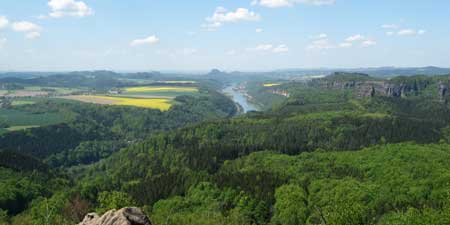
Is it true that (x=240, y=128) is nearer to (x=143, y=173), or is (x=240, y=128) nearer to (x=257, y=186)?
(x=143, y=173)

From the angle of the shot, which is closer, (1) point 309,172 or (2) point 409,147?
(1) point 309,172

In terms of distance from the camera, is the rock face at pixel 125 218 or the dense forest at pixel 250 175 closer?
the rock face at pixel 125 218

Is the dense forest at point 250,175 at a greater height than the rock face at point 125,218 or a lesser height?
lesser

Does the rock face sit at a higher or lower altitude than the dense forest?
higher

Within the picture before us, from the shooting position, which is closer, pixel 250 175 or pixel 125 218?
pixel 125 218

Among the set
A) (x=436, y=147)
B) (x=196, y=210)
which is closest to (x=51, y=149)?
(x=196, y=210)

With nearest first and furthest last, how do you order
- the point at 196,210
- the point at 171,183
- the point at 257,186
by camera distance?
1. the point at 196,210
2. the point at 257,186
3. the point at 171,183

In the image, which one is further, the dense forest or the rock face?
the dense forest

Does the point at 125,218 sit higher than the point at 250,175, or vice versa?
the point at 125,218
